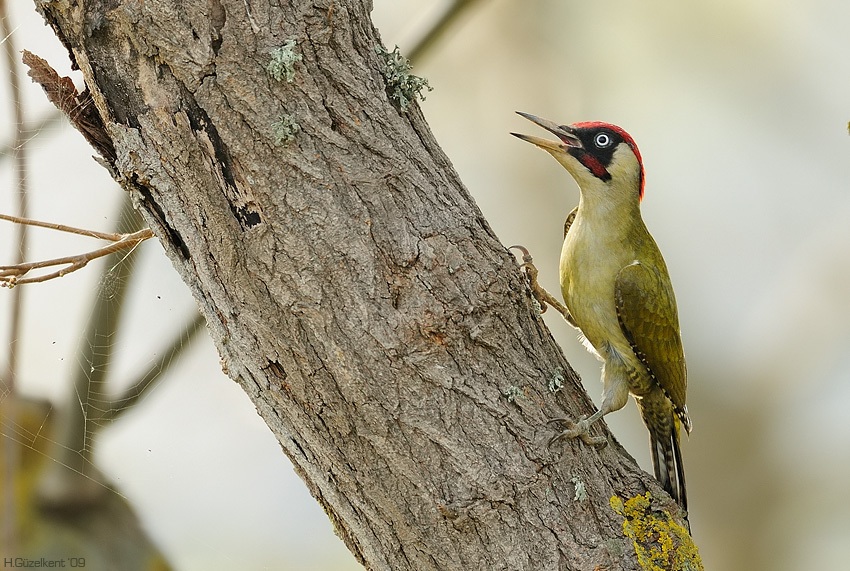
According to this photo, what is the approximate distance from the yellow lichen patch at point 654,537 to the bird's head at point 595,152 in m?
1.59

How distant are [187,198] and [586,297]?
200 cm

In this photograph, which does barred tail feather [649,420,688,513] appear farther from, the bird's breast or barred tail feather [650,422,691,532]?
the bird's breast

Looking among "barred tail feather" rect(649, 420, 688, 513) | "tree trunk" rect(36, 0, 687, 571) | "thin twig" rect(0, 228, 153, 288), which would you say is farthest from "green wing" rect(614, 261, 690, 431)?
"thin twig" rect(0, 228, 153, 288)

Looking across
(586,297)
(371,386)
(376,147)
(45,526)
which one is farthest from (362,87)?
(45,526)

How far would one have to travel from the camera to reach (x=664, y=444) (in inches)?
140

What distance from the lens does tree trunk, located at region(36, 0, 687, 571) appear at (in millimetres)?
1833

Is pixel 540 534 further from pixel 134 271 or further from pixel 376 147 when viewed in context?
pixel 134 271

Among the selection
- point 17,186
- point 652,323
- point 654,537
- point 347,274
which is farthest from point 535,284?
point 17,186

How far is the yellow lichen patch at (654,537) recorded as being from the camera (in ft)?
7.13

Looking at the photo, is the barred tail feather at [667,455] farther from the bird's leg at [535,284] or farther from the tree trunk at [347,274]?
the tree trunk at [347,274]

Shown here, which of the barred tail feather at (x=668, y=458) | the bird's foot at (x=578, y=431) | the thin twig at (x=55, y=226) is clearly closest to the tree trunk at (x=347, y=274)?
the bird's foot at (x=578, y=431)

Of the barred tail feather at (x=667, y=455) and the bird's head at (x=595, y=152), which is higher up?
the bird's head at (x=595, y=152)

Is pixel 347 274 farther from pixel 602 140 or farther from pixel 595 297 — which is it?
pixel 602 140

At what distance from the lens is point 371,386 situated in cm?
195
